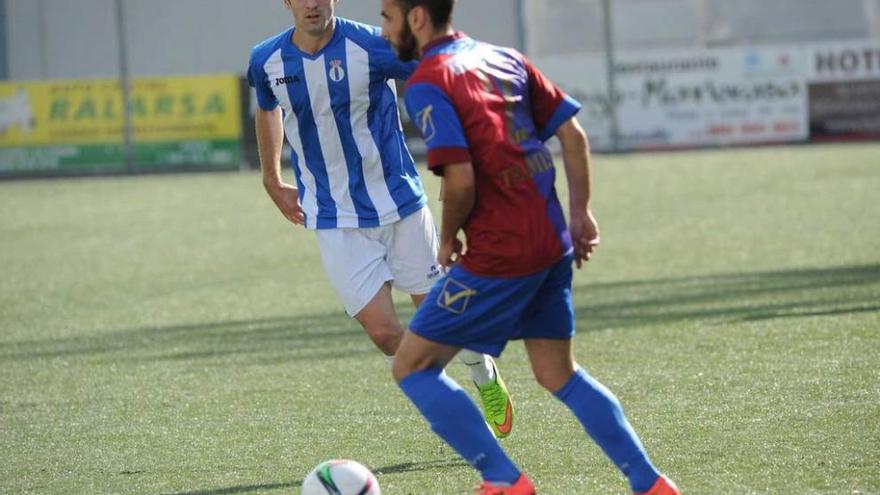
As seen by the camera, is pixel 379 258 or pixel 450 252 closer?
pixel 450 252

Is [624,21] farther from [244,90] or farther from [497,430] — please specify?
[497,430]

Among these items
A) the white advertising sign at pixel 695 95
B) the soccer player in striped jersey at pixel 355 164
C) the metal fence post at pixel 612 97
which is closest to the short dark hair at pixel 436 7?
the soccer player in striped jersey at pixel 355 164

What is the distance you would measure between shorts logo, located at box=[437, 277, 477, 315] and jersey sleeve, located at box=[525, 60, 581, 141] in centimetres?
53

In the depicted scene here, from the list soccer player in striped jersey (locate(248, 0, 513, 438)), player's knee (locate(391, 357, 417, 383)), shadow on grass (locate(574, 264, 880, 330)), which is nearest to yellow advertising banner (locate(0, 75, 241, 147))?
shadow on grass (locate(574, 264, 880, 330))

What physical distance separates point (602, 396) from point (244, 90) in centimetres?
2535

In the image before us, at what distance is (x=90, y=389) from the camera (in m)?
8.41

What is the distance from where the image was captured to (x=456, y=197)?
4.61 metres

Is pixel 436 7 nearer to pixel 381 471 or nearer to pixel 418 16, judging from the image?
pixel 418 16

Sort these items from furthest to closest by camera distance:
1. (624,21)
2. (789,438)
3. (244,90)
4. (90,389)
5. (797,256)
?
A: (624,21), (244,90), (797,256), (90,389), (789,438)

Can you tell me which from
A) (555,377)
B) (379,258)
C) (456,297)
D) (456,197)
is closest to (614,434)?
(555,377)

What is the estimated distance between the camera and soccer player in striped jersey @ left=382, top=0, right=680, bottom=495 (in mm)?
4637

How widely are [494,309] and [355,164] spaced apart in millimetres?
1779

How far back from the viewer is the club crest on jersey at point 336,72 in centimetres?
630

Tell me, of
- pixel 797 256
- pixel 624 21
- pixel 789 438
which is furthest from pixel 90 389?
pixel 624 21
